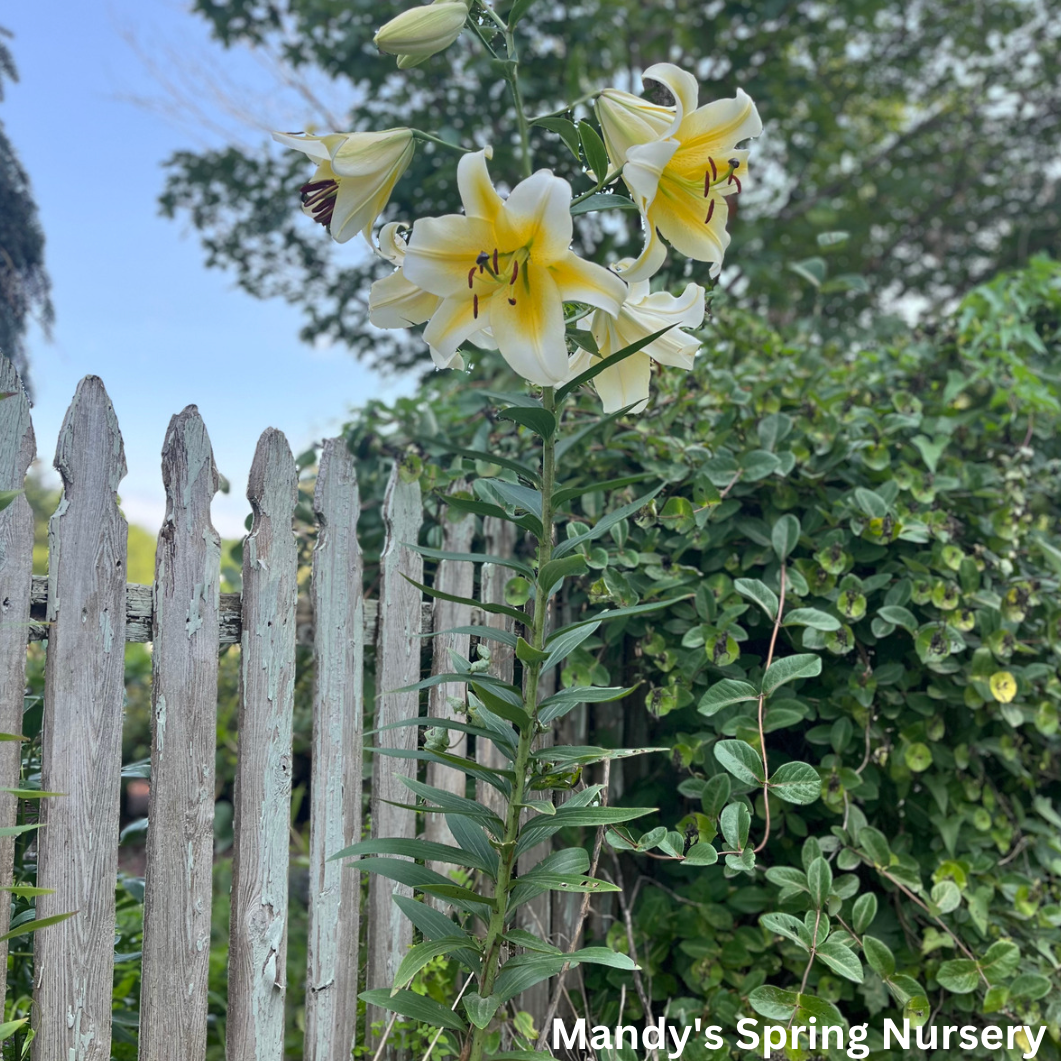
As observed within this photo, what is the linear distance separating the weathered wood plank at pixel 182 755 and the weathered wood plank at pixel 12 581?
189 mm

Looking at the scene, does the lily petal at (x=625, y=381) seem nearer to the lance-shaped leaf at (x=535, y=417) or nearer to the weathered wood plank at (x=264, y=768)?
the lance-shaped leaf at (x=535, y=417)

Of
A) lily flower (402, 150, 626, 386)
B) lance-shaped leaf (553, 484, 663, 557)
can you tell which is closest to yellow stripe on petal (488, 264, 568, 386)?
lily flower (402, 150, 626, 386)

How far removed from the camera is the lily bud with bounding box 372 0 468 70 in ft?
3.24

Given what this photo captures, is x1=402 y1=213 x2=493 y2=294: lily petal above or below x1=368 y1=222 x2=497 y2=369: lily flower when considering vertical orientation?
below

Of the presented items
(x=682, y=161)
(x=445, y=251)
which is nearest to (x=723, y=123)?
(x=682, y=161)

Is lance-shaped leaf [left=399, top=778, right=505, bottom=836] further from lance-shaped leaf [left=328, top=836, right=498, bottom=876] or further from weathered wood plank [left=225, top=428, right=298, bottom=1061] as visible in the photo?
weathered wood plank [left=225, top=428, right=298, bottom=1061]

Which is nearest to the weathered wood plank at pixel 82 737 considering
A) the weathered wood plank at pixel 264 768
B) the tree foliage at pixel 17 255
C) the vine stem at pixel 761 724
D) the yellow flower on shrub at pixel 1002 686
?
the weathered wood plank at pixel 264 768

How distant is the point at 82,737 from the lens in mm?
1312

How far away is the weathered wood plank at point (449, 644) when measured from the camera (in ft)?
5.80

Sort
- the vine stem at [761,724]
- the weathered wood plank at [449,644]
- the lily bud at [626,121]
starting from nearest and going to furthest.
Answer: the lily bud at [626,121] → the vine stem at [761,724] → the weathered wood plank at [449,644]

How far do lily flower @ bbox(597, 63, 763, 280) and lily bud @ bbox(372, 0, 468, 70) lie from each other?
0.66 feet

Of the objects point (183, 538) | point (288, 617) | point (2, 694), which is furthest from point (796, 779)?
point (2, 694)

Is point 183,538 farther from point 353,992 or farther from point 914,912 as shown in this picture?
point 914,912

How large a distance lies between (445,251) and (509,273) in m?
0.08
